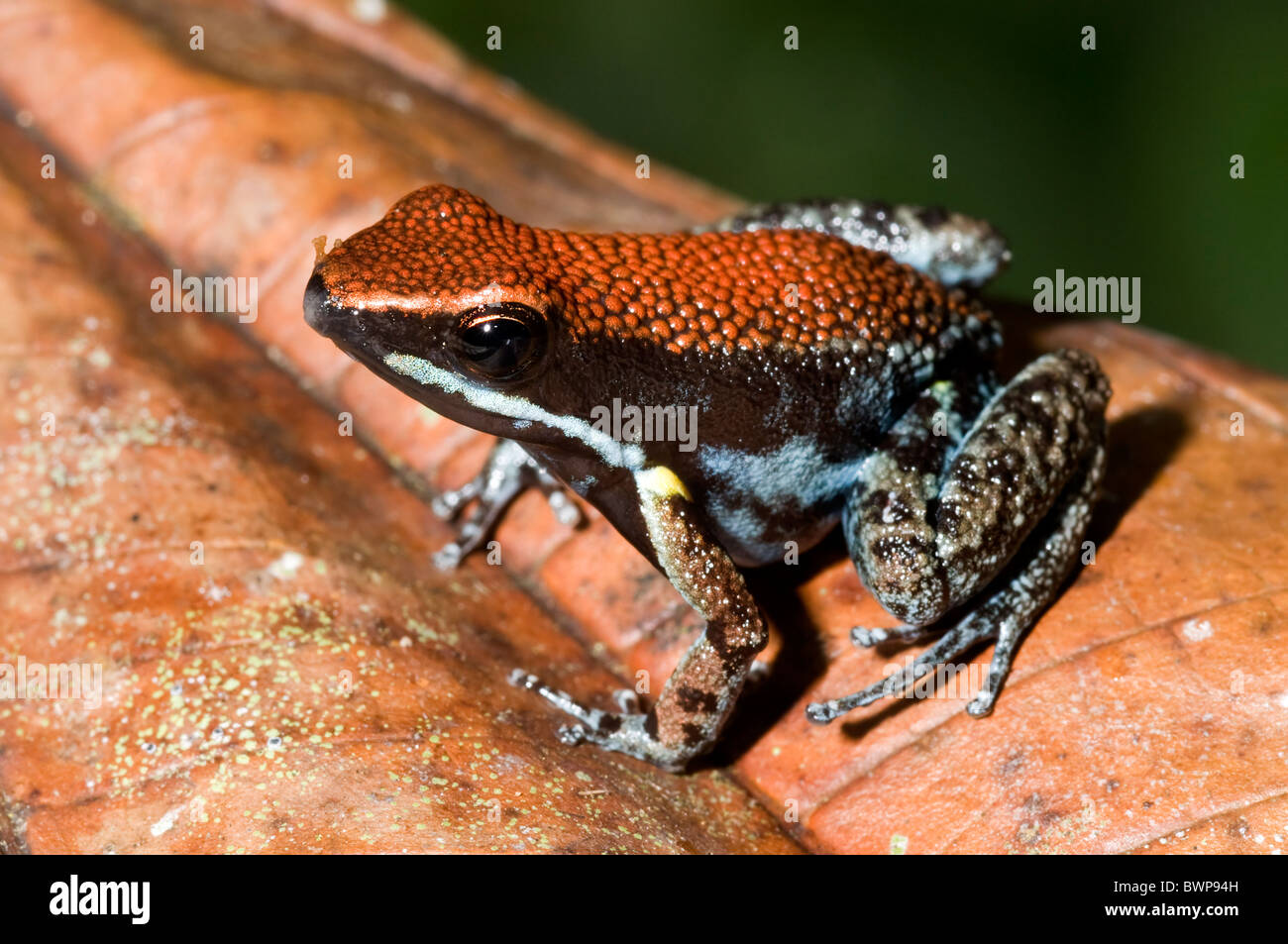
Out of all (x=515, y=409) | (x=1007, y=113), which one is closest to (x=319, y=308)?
(x=515, y=409)

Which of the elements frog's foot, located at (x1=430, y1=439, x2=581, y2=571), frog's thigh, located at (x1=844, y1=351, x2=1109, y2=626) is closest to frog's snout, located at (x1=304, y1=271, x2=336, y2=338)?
frog's foot, located at (x1=430, y1=439, x2=581, y2=571)

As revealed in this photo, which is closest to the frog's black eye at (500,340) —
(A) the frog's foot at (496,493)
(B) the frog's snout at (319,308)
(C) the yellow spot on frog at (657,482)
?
(B) the frog's snout at (319,308)

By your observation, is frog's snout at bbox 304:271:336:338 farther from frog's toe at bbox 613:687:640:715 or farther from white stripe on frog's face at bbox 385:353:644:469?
frog's toe at bbox 613:687:640:715

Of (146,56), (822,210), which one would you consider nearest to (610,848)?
(822,210)

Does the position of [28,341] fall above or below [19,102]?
below

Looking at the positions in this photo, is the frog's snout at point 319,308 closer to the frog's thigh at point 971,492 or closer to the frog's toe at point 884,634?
the frog's thigh at point 971,492

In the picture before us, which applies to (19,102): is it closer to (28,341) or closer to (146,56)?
(146,56)
